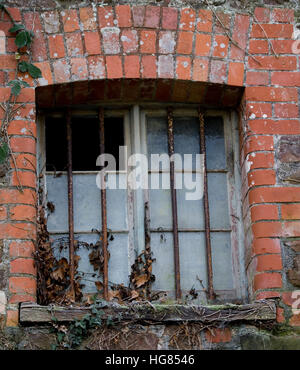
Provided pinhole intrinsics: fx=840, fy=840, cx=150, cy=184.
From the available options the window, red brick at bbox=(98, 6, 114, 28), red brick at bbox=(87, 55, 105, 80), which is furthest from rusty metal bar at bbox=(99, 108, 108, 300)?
red brick at bbox=(98, 6, 114, 28)

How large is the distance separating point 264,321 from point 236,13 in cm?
186

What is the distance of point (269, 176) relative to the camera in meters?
4.89

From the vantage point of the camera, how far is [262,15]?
5.11 m

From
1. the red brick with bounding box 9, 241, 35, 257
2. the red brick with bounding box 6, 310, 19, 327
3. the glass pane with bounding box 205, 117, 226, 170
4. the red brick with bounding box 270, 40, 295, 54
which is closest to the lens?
the red brick with bounding box 6, 310, 19, 327

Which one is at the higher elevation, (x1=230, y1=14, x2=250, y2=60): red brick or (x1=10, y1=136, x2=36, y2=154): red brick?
(x1=230, y1=14, x2=250, y2=60): red brick

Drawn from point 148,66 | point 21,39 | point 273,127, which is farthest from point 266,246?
point 21,39

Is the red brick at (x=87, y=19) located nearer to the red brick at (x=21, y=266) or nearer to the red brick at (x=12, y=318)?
the red brick at (x=21, y=266)

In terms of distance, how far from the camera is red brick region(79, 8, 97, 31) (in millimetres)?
4984

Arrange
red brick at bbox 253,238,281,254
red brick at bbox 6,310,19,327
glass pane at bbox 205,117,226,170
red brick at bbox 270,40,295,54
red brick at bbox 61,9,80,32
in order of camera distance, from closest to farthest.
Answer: red brick at bbox 6,310,19,327 < red brick at bbox 253,238,281,254 < red brick at bbox 61,9,80,32 < red brick at bbox 270,40,295,54 < glass pane at bbox 205,117,226,170

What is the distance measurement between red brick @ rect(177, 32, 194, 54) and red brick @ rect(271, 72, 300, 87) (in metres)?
0.53

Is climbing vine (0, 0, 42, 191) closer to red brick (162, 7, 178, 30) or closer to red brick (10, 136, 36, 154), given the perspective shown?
red brick (10, 136, 36, 154)

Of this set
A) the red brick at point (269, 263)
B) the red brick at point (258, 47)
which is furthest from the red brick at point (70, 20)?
the red brick at point (269, 263)

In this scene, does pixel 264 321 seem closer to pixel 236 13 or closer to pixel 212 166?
pixel 212 166

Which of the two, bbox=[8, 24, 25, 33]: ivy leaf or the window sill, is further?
bbox=[8, 24, 25, 33]: ivy leaf
